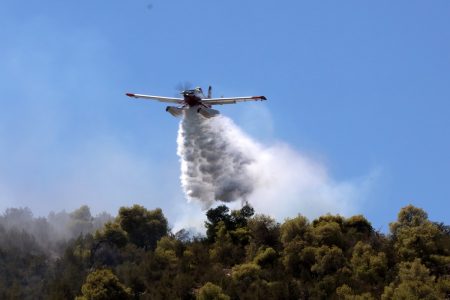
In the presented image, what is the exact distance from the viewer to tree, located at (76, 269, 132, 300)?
2672 inches

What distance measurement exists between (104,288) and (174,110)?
26.6 m

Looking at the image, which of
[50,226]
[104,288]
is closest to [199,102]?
[104,288]

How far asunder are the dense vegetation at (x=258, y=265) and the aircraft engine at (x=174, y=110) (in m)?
15.6

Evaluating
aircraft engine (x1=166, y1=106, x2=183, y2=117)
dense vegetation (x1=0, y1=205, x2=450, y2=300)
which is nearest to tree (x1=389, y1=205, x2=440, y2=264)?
dense vegetation (x1=0, y1=205, x2=450, y2=300)

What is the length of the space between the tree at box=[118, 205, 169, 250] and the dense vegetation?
10715mm

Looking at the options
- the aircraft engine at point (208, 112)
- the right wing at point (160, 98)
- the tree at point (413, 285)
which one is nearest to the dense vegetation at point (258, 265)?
the tree at point (413, 285)

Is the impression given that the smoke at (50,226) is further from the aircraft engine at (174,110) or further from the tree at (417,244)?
the tree at (417,244)

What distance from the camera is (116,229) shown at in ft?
365

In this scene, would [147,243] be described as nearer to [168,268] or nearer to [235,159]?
[235,159]

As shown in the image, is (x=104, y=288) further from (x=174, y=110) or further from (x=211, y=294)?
(x=174, y=110)

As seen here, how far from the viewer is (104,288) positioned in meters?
68.6

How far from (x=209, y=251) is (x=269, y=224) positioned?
8.54 metres

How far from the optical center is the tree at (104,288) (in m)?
67.9

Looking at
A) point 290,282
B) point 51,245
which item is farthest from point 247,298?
point 51,245
